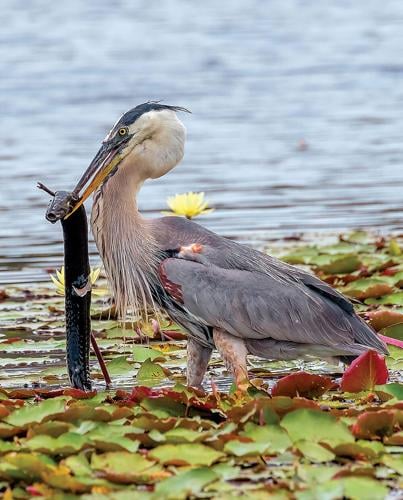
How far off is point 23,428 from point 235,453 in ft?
3.09

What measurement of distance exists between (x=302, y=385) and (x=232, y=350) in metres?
0.56

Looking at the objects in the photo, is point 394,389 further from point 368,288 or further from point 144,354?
point 368,288

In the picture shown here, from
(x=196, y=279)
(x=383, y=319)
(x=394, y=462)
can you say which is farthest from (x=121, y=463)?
(x=383, y=319)

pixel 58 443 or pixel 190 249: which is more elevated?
pixel 190 249

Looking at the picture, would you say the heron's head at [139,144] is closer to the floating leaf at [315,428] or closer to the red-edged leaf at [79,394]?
the red-edged leaf at [79,394]

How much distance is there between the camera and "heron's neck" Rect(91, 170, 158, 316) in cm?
696

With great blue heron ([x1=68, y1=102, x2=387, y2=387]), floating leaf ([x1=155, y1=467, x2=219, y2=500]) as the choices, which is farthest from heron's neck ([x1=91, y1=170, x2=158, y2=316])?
floating leaf ([x1=155, y1=467, x2=219, y2=500])

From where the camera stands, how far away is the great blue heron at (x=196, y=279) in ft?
21.8

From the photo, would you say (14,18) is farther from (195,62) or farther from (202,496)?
(202,496)

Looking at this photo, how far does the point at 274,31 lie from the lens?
26531 millimetres

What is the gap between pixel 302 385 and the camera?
20.3ft

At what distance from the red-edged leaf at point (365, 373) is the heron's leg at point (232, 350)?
1.84 ft

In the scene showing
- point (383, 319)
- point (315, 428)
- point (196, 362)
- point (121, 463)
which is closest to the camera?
point (121, 463)

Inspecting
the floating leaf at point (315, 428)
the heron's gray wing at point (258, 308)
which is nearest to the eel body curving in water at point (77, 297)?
the heron's gray wing at point (258, 308)
